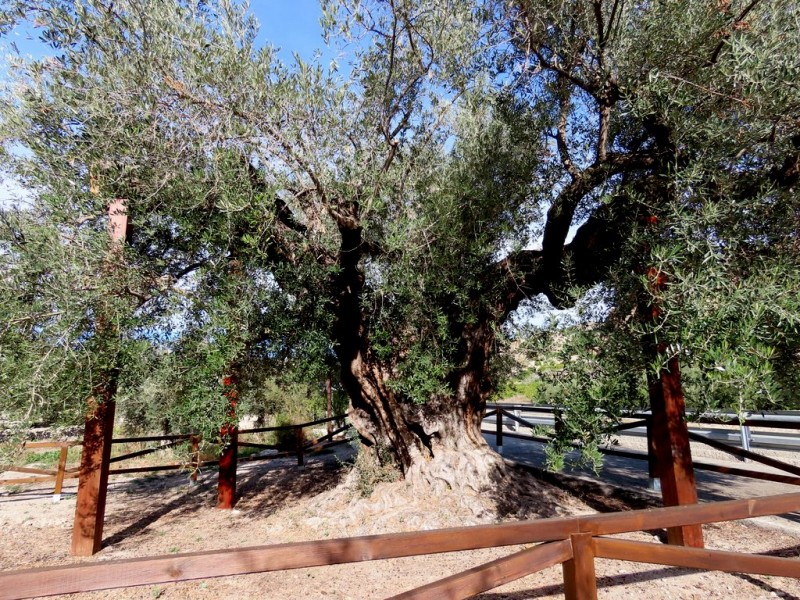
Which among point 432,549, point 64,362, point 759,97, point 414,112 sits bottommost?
point 432,549

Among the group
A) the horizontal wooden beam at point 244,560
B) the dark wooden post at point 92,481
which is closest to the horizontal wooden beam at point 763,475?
the horizontal wooden beam at point 244,560

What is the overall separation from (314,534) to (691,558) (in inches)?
194

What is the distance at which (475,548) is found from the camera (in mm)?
2504

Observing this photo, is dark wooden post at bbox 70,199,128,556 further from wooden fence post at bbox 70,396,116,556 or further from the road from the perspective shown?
the road

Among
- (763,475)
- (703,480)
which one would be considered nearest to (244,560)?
(763,475)

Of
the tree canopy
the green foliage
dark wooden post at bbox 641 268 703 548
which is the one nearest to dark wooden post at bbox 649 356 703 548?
dark wooden post at bbox 641 268 703 548

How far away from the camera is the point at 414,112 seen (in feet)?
19.7

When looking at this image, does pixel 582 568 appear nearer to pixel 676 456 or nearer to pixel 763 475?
pixel 676 456

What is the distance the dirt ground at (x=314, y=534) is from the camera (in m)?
4.54

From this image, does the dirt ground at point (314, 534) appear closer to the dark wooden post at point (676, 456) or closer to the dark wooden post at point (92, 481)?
the dark wooden post at point (92, 481)

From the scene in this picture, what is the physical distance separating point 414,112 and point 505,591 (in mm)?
5606

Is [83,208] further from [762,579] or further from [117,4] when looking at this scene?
[762,579]

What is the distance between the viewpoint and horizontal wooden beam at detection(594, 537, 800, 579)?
2926 mm

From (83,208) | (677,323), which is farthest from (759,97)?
(83,208)
